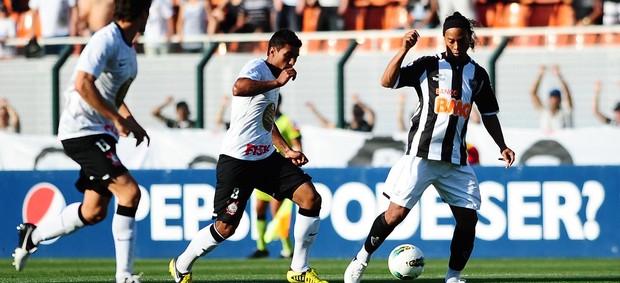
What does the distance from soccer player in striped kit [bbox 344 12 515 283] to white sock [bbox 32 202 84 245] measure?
2339mm

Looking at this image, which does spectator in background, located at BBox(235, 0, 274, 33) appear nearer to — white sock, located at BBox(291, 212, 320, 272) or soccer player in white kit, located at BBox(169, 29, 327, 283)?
soccer player in white kit, located at BBox(169, 29, 327, 283)

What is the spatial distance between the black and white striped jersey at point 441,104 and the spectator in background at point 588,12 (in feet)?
31.0

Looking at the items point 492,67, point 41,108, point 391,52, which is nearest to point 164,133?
point 41,108

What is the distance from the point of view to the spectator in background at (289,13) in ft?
66.5

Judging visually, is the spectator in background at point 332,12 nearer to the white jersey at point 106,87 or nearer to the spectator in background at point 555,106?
the spectator in background at point 555,106

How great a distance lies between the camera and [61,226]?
9.57 metres

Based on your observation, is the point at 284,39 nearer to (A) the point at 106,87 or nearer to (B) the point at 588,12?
(A) the point at 106,87

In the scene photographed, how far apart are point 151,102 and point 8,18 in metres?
4.53

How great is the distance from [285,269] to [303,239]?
3095 millimetres

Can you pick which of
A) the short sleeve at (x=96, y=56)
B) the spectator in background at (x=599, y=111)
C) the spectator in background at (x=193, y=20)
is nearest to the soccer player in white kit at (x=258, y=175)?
the short sleeve at (x=96, y=56)

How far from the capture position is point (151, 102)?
18688 mm

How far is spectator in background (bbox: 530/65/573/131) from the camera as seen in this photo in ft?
57.0

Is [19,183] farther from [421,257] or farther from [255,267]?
[421,257]

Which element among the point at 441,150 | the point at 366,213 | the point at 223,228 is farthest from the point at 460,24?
the point at 366,213
